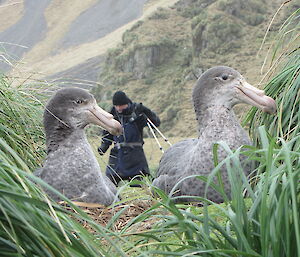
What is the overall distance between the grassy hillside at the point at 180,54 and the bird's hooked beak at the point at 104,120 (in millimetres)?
18212

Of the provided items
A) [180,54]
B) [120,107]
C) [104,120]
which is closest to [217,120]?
[104,120]

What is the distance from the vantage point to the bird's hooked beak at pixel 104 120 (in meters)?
3.48

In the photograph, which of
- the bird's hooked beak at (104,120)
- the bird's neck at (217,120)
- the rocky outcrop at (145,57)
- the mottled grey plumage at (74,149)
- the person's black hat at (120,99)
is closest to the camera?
the mottled grey plumage at (74,149)

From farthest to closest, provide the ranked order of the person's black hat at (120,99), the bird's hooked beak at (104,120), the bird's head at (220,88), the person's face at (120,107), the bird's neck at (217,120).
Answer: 1. the person's face at (120,107)
2. the person's black hat at (120,99)
3. the bird's head at (220,88)
4. the bird's neck at (217,120)
5. the bird's hooked beak at (104,120)

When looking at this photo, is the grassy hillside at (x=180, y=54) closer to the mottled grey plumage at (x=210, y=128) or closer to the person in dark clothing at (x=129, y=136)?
the person in dark clothing at (x=129, y=136)

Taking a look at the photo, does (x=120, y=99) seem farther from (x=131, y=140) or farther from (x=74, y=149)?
(x=74, y=149)

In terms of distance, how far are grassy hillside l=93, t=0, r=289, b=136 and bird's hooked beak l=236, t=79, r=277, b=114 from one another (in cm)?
1801

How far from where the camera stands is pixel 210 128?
3717mm

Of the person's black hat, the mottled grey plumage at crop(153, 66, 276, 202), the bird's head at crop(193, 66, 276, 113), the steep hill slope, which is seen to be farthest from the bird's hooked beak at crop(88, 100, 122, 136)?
the steep hill slope

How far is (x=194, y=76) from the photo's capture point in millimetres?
24875

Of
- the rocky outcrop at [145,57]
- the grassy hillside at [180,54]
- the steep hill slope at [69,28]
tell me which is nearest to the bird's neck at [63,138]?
the grassy hillside at [180,54]

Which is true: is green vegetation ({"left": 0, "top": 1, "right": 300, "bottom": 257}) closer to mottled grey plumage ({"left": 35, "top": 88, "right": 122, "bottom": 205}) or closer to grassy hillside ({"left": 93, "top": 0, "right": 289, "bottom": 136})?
mottled grey plumage ({"left": 35, "top": 88, "right": 122, "bottom": 205})

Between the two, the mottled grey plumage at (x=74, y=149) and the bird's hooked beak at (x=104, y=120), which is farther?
the bird's hooked beak at (x=104, y=120)

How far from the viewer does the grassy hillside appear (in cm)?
2441
